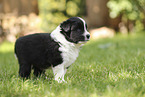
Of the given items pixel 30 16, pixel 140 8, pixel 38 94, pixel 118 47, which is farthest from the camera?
pixel 30 16

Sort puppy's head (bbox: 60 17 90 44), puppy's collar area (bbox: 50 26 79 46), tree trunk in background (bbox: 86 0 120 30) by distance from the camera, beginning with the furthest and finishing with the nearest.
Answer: tree trunk in background (bbox: 86 0 120 30) < puppy's collar area (bbox: 50 26 79 46) < puppy's head (bbox: 60 17 90 44)

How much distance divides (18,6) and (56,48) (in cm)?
856

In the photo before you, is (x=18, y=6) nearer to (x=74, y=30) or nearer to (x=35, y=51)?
(x=35, y=51)

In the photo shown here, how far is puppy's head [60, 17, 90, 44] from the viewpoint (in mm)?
3207

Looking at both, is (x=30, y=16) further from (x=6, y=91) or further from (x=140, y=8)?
(x=6, y=91)

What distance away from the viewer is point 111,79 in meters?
3.38

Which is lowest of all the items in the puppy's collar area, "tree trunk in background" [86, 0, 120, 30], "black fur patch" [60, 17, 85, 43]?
"tree trunk in background" [86, 0, 120, 30]

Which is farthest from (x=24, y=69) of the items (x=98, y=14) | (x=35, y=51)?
(x=98, y=14)

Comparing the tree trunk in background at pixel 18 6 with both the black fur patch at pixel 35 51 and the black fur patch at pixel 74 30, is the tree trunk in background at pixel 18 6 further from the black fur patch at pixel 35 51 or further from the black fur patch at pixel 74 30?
the black fur patch at pixel 74 30

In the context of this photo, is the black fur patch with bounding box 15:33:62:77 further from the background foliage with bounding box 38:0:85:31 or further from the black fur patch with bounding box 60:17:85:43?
the background foliage with bounding box 38:0:85:31

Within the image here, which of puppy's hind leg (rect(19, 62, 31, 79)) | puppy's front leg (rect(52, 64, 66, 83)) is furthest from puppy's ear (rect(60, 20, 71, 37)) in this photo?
puppy's hind leg (rect(19, 62, 31, 79))

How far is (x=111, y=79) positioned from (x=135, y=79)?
1.29 feet

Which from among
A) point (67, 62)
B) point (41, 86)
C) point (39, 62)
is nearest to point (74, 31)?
point (67, 62)

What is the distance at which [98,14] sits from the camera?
11.3m
